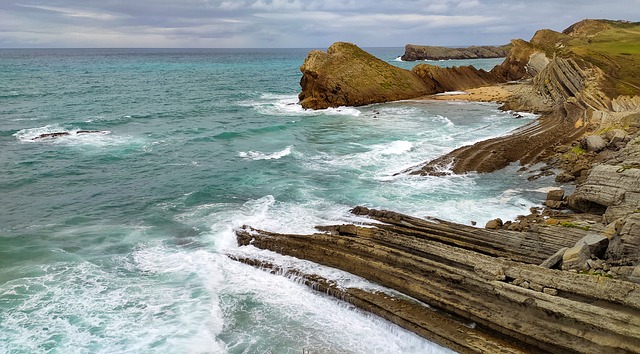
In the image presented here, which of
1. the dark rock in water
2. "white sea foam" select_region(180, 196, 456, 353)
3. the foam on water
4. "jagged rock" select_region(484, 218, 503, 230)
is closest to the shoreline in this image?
the dark rock in water

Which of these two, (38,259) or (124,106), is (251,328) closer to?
(38,259)

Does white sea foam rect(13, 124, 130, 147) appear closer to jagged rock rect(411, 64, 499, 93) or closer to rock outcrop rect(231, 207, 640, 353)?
rock outcrop rect(231, 207, 640, 353)

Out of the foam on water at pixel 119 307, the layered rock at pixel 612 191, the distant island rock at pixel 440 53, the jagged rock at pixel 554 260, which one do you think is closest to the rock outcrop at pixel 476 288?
the jagged rock at pixel 554 260

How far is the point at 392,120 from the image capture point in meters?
47.6

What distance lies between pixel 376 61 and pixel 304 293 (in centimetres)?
5140

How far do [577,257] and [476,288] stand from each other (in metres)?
2.88

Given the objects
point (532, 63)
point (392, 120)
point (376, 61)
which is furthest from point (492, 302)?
point (532, 63)

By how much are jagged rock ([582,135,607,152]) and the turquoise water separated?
567 cm

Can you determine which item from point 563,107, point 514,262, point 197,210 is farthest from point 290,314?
point 563,107

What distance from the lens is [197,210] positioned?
24031 mm

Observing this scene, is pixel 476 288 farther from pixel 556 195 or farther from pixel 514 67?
pixel 514 67

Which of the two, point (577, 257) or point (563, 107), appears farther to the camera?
point (563, 107)

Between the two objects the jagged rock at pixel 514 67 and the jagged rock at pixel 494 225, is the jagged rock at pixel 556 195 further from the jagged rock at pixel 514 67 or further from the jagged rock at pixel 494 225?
the jagged rock at pixel 514 67

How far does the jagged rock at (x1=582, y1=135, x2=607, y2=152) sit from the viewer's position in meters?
29.1
